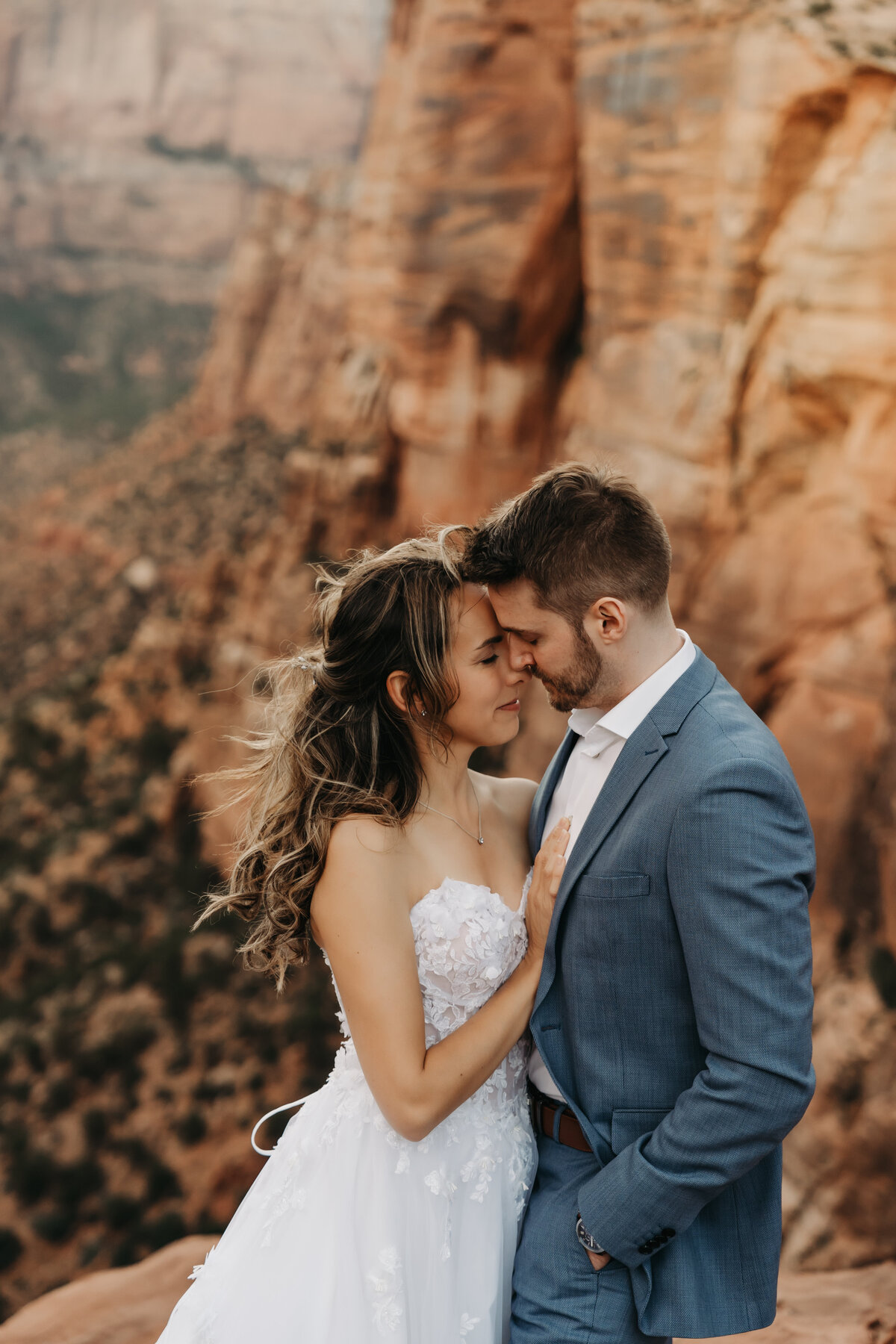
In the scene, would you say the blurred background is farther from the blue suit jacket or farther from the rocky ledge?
the rocky ledge

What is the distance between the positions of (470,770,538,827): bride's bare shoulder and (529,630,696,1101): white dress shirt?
0.32 m

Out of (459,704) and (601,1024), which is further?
(459,704)

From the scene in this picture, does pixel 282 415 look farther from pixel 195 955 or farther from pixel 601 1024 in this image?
pixel 601 1024

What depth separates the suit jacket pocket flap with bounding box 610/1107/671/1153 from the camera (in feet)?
7.42

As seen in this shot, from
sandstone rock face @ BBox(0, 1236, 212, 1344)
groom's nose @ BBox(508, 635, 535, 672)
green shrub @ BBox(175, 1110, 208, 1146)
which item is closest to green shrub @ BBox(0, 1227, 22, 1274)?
green shrub @ BBox(175, 1110, 208, 1146)

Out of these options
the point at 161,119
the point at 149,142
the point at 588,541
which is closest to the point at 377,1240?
the point at 588,541

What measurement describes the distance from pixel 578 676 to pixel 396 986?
0.88 metres

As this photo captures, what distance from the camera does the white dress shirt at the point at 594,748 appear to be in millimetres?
2363

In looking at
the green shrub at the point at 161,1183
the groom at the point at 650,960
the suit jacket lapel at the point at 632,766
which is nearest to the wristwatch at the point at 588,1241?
the groom at the point at 650,960

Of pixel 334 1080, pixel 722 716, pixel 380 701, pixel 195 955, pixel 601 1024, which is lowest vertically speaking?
pixel 195 955

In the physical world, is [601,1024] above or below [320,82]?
below

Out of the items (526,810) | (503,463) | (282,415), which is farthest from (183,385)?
(526,810)

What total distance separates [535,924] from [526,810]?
81cm

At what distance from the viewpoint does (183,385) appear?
57688 mm
